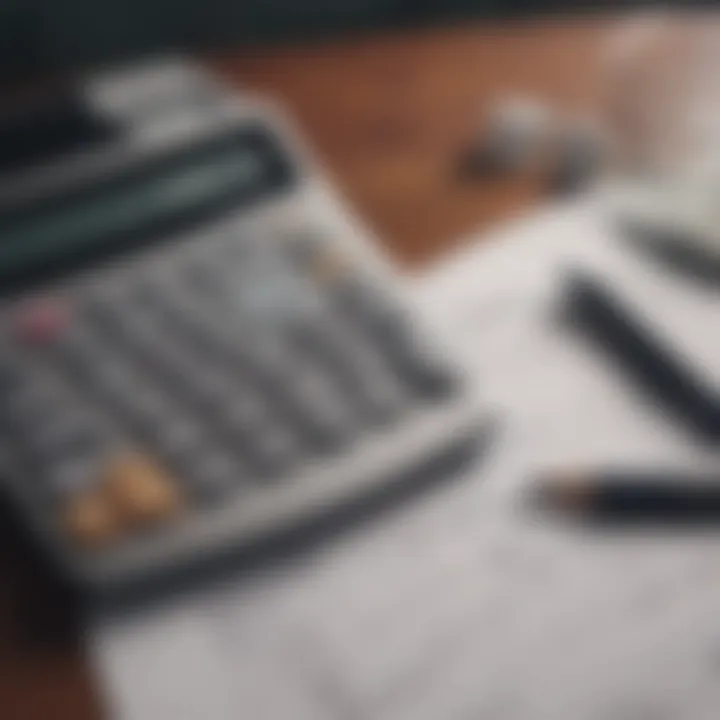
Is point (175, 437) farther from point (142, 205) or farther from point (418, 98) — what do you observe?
point (418, 98)

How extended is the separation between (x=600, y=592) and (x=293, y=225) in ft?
0.60

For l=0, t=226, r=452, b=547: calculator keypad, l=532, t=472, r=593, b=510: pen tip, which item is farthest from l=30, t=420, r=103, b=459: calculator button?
l=532, t=472, r=593, b=510: pen tip

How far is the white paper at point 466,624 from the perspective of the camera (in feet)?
1.24

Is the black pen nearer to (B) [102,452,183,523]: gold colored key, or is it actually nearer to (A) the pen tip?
(A) the pen tip

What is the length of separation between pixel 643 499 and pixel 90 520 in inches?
6.5

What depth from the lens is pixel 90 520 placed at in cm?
40

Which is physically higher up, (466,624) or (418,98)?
(418,98)

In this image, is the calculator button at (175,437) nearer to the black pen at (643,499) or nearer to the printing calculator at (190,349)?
the printing calculator at (190,349)

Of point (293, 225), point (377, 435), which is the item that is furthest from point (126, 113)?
point (377, 435)

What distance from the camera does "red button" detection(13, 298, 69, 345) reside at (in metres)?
0.46

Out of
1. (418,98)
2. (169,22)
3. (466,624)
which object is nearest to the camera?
(466,624)

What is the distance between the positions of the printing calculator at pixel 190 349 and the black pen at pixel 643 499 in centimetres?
4

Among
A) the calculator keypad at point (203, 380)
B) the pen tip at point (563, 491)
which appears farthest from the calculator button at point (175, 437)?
the pen tip at point (563, 491)

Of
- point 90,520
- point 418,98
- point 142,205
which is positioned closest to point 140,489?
point 90,520
